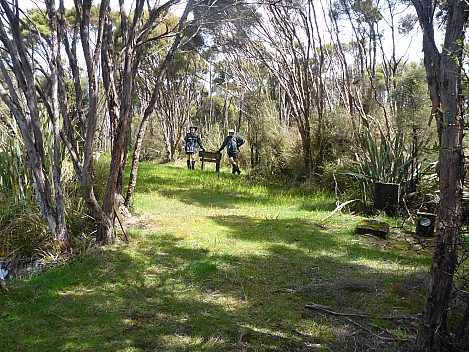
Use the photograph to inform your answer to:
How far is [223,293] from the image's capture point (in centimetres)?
328

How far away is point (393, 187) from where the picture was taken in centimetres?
606

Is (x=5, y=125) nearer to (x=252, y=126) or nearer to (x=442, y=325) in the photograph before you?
(x=442, y=325)

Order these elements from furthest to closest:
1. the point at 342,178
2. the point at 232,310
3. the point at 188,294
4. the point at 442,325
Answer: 1. the point at 342,178
2. the point at 188,294
3. the point at 232,310
4. the point at 442,325

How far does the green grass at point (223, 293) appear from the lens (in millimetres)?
2549

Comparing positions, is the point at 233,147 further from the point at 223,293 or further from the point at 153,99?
the point at 223,293

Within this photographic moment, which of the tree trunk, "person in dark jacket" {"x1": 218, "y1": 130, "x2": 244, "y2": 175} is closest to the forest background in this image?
the tree trunk

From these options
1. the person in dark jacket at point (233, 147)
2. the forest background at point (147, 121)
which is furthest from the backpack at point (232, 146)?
the forest background at point (147, 121)

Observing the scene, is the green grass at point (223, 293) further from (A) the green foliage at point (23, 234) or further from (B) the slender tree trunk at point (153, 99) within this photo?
(B) the slender tree trunk at point (153, 99)

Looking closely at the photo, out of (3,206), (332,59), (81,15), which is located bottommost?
(3,206)

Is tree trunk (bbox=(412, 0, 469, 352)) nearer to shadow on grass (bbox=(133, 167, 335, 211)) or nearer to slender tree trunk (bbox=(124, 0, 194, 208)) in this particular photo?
slender tree trunk (bbox=(124, 0, 194, 208))

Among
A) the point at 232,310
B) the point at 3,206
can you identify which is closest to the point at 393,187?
→ the point at 232,310

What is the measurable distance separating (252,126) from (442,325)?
980 cm

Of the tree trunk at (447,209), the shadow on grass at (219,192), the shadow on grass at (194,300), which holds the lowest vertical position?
the shadow on grass at (194,300)

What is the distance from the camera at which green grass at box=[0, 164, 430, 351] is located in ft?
8.36
